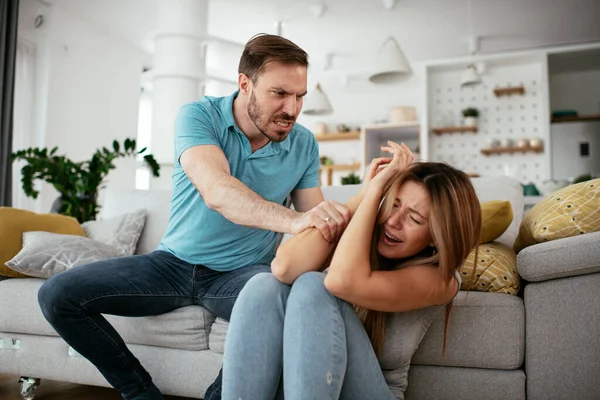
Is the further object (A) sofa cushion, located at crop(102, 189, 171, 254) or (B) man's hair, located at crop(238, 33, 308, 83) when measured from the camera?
(A) sofa cushion, located at crop(102, 189, 171, 254)

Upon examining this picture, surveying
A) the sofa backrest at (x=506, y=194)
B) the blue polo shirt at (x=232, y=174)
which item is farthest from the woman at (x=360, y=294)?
the sofa backrest at (x=506, y=194)

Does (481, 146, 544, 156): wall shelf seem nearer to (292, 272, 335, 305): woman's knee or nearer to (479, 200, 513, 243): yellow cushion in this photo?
(479, 200, 513, 243): yellow cushion

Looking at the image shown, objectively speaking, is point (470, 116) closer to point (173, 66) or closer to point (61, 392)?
point (173, 66)

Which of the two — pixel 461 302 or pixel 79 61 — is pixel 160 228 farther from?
pixel 79 61

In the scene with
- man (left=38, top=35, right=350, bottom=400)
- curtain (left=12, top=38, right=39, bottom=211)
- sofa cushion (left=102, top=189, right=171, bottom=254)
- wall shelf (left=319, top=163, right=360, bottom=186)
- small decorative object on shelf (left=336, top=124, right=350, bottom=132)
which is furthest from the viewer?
small decorative object on shelf (left=336, top=124, right=350, bottom=132)

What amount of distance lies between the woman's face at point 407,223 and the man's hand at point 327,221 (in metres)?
0.10

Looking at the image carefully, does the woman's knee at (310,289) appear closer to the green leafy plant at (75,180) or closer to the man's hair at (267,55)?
the man's hair at (267,55)

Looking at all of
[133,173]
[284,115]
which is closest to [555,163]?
[133,173]

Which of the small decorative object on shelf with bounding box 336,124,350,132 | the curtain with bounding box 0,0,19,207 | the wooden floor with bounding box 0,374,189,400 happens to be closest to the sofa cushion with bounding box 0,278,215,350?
the wooden floor with bounding box 0,374,189,400

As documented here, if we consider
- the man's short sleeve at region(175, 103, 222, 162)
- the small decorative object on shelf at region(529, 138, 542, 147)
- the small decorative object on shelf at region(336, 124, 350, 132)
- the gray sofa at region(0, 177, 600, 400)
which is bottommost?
the gray sofa at region(0, 177, 600, 400)

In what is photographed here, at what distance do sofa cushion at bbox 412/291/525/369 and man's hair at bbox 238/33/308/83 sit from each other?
2.89 feet

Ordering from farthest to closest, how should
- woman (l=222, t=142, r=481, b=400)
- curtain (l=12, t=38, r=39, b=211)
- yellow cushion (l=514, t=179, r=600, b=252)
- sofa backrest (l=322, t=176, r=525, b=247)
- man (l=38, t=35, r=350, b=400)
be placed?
curtain (l=12, t=38, r=39, b=211), sofa backrest (l=322, t=176, r=525, b=247), yellow cushion (l=514, t=179, r=600, b=252), man (l=38, t=35, r=350, b=400), woman (l=222, t=142, r=481, b=400)

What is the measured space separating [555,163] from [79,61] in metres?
5.98

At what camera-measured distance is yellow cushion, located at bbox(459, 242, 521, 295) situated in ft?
5.22
